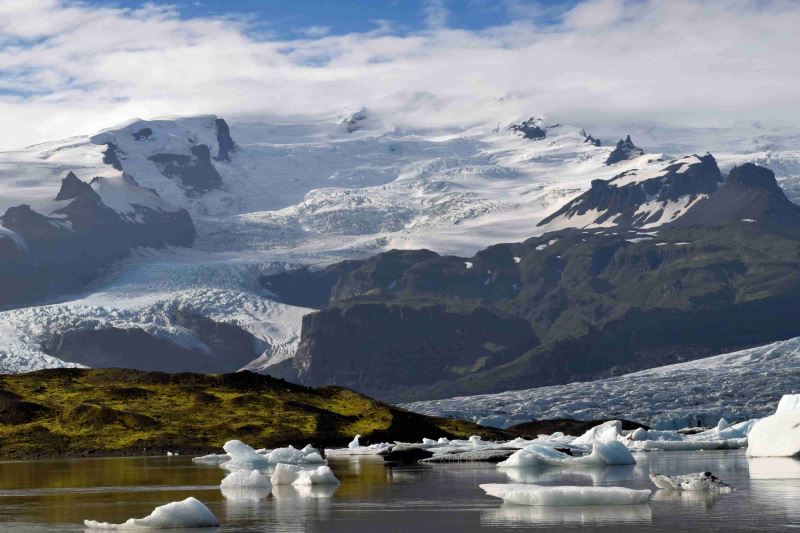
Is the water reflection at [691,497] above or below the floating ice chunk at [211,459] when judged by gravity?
below

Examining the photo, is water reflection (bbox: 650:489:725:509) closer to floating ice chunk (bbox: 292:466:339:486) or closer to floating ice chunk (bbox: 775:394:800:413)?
floating ice chunk (bbox: 292:466:339:486)

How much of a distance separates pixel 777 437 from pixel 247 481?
34203 millimetres

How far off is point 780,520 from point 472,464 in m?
40.7

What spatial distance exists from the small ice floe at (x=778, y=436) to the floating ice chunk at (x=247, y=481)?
108 feet

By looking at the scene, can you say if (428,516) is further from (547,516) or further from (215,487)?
(215,487)

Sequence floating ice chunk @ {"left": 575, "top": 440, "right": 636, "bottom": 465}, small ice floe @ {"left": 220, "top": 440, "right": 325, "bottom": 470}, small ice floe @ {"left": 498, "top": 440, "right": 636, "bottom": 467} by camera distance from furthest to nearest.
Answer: small ice floe @ {"left": 220, "top": 440, "right": 325, "bottom": 470} < floating ice chunk @ {"left": 575, "top": 440, "right": 636, "bottom": 465} < small ice floe @ {"left": 498, "top": 440, "right": 636, "bottom": 467}

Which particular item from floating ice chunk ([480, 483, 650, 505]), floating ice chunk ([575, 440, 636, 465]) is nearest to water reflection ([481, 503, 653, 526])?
floating ice chunk ([480, 483, 650, 505])

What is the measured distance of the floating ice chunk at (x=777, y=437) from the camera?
81.0 metres

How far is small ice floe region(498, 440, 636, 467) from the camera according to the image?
7456cm

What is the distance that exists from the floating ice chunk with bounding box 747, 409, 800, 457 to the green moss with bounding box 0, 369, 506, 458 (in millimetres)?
40699

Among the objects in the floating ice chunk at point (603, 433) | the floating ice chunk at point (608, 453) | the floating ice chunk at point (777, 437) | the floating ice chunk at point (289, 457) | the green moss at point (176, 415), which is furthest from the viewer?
the green moss at point (176, 415)

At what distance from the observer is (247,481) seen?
62406mm

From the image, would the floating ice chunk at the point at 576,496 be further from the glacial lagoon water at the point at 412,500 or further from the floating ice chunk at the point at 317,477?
the floating ice chunk at the point at 317,477

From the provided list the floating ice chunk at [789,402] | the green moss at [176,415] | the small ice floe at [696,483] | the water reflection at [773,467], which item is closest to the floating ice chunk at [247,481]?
the small ice floe at [696,483]
